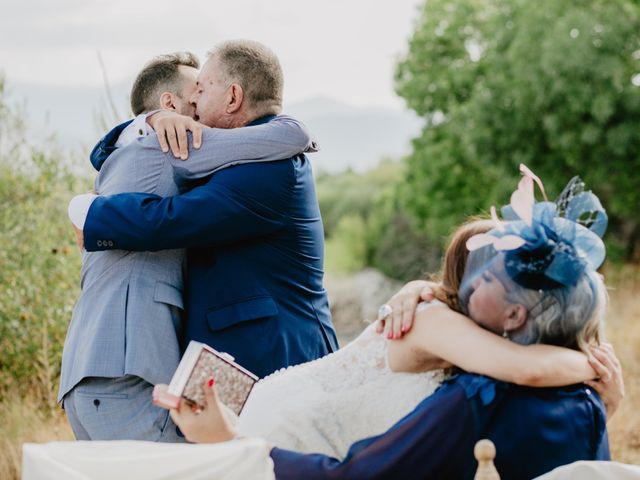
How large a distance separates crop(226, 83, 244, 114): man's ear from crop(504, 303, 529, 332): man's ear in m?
1.47

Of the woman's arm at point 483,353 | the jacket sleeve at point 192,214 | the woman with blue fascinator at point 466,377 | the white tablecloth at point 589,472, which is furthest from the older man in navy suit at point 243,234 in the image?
the white tablecloth at point 589,472

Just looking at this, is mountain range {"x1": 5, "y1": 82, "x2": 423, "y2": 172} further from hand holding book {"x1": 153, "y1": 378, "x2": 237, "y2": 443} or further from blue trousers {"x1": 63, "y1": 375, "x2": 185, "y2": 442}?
hand holding book {"x1": 153, "y1": 378, "x2": 237, "y2": 443}

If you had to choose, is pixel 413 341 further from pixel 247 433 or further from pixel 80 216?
pixel 80 216

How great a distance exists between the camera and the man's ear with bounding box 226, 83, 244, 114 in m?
3.66

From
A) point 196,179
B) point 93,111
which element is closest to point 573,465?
point 196,179

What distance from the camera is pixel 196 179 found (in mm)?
3557

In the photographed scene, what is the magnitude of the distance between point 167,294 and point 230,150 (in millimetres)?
546

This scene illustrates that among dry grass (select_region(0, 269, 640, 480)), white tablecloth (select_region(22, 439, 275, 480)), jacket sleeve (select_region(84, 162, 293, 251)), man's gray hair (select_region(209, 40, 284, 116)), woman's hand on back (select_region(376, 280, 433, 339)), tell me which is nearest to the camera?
white tablecloth (select_region(22, 439, 275, 480))

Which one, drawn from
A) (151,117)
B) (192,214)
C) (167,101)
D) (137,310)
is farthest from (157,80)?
(137,310)

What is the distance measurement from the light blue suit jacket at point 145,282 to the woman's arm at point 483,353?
107cm

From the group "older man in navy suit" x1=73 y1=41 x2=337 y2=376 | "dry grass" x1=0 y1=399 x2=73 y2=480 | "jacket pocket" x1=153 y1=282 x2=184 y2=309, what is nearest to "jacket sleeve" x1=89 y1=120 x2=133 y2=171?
"older man in navy suit" x1=73 y1=41 x2=337 y2=376

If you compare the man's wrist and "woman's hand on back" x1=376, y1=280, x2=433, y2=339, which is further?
the man's wrist

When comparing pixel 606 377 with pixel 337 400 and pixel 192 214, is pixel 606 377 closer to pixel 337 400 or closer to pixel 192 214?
pixel 337 400

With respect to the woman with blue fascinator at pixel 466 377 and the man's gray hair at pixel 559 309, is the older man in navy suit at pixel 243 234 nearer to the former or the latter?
the woman with blue fascinator at pixel 466 377
